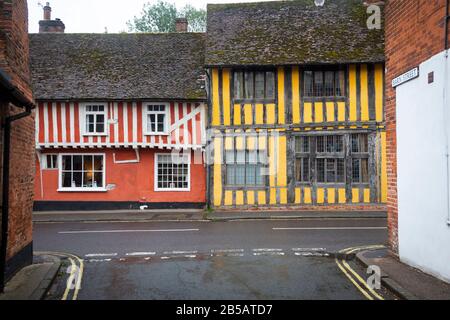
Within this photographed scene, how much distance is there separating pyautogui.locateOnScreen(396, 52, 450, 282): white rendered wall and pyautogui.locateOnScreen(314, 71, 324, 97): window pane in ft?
34.2

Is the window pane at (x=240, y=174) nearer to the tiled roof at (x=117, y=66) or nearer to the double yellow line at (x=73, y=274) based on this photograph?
the tiled roof at (x=117, y=66)

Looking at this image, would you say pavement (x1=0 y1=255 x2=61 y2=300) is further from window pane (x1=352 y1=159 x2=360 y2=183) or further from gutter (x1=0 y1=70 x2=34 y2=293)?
window pane (x1=352 y1=159 x2=360 y2=183)

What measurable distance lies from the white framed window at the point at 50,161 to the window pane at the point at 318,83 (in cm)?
1290

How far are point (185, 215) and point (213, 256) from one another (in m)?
8.34

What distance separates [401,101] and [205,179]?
12435 millimetres

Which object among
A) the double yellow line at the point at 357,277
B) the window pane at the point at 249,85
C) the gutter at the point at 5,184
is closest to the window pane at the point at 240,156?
the window pane at the point at 249,85

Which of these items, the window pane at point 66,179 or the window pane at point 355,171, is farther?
the window pane at point 66,179

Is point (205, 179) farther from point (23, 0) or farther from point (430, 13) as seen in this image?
point (430, 13)

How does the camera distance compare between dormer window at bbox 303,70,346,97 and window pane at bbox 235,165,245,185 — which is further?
window pane at bbox 235,165,245,185

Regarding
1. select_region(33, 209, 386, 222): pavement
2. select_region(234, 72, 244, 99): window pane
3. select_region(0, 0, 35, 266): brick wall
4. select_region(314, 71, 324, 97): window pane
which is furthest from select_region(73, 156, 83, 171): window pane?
select_region(314, 71, 324, 97): window pane

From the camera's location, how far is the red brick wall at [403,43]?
23.4 ft

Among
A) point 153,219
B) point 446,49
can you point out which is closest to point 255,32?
point 153,219

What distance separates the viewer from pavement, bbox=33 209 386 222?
16.8 metres

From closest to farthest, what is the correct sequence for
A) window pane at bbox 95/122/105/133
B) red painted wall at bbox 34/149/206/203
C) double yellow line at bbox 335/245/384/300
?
double yellow line at bbox 335/245/384/300 < window pane at bbox 95/122/105/133 < red painted wall at bbox 34/149/206/203
